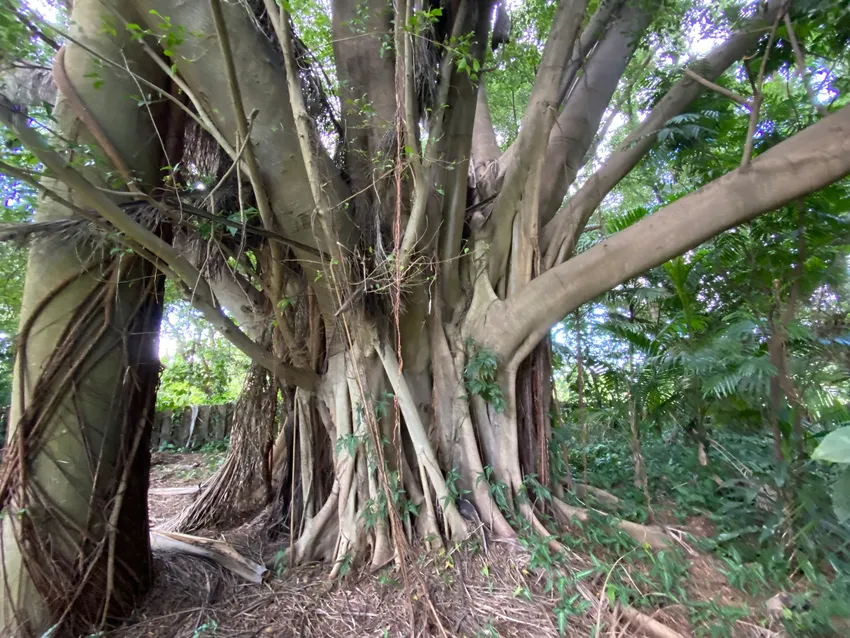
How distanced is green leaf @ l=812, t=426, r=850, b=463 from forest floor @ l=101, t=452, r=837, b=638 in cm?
105

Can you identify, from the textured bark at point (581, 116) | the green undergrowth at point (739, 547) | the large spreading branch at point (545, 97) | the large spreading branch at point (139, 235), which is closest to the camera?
the large spreading branch at point (139, 235)

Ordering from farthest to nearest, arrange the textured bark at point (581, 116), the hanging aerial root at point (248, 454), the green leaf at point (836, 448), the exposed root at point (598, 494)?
the hanging aerial root at point (248, 454)
the textured bark at point (581, 116)
the exposed root at point (598, 494)
the green leaf at point (836, 448)

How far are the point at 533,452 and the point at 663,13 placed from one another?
Result: 2.94m

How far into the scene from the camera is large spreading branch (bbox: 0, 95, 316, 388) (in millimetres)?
1674

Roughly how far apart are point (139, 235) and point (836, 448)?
103 inches

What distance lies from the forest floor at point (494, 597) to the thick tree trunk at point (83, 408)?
361 mm

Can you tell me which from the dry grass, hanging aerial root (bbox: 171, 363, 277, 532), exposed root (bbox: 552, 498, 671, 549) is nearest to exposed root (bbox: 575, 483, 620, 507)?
exposed root (bbox: 552, 498, 671, 549)

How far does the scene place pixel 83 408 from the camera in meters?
2.45

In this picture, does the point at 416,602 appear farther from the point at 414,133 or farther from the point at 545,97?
the point at 545,97

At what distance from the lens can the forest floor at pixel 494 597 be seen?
2121 mm

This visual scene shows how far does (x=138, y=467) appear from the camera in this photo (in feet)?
8.77

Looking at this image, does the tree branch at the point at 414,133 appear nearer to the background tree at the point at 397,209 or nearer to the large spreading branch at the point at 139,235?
the background tree at the point at 397,209

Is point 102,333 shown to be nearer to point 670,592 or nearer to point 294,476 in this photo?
point 294,476

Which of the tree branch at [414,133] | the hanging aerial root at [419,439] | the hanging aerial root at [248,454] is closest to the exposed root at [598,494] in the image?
the hanging aerial root at [419,439]
